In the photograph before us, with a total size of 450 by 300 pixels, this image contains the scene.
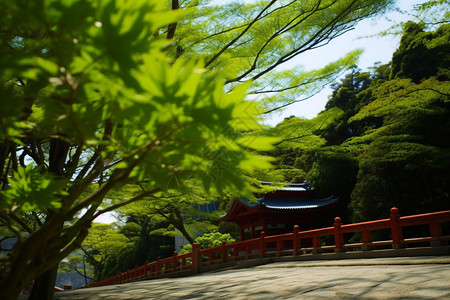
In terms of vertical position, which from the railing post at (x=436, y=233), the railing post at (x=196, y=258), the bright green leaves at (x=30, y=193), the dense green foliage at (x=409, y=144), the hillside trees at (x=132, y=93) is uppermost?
the dense green foliage at (x=409, y=144)

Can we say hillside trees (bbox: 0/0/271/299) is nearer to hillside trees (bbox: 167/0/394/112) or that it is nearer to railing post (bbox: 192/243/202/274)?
hillside trees (bbox: 167/0/394/112)

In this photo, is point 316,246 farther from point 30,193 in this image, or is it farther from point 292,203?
point 30,193

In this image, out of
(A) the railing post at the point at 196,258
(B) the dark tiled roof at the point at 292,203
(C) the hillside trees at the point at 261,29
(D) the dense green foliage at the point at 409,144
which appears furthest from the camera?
(B) the dark tiled roof at the point at 292,203

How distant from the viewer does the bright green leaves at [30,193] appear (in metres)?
1.75

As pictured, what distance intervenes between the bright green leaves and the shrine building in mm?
15013

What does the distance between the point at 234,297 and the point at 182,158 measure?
3.94m

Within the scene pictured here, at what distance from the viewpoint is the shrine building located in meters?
17.1

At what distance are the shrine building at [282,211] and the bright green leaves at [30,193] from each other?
49.3ft

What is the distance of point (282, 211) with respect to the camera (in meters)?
17.2

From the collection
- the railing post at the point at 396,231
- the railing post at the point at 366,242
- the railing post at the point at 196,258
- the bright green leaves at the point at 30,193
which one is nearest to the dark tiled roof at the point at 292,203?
the railing post at the point at 196,258

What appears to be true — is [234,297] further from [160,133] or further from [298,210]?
[298,210]

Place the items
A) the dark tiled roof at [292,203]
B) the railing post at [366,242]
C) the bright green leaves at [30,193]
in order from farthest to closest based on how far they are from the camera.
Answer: the dark tiled roof at [292,203]
the railing post at [366,242]
the bright green leaves at [30,193]

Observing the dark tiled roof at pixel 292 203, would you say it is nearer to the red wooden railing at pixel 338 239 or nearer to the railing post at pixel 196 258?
the red wooden railing at pixel 338 239

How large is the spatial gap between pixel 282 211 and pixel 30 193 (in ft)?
52.3
